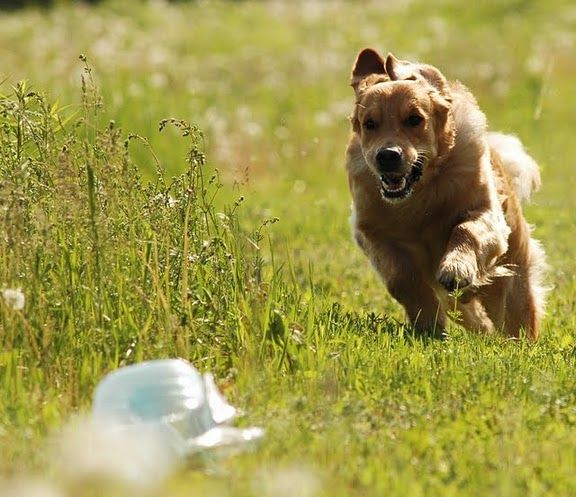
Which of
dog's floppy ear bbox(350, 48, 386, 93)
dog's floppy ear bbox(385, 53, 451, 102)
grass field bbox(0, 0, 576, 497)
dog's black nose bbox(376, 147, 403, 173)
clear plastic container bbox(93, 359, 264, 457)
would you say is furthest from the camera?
dog's floppy ear bbox(350, 48, 386, 93)

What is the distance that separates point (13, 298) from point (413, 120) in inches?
107

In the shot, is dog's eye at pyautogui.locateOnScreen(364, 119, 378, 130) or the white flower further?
dog's eye at pyautogui.locateOnScreen(364, 119, 378, 130)

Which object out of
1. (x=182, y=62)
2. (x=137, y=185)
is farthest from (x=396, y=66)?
(x=182, y=62)

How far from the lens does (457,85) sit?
304 inches

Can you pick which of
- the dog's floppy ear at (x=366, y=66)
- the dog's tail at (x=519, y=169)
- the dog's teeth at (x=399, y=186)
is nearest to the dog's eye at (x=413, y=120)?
the dog's teeth at (x=399, y=186)

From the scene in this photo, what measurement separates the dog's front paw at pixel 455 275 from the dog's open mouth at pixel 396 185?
51 centimetres

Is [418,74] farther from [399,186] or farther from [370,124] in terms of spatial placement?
[399,186]

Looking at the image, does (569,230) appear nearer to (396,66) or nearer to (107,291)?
(396,66)

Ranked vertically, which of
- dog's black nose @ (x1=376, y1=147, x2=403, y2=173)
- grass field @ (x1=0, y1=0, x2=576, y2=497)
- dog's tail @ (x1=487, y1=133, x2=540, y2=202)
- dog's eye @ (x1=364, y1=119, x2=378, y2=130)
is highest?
dog's eye @ (x1=364, y1=119, x2=378, y2=130)

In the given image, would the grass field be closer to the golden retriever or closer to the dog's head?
the golden retriever

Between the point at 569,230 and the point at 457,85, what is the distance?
143 inches

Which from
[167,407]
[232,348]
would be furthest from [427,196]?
[167,407]

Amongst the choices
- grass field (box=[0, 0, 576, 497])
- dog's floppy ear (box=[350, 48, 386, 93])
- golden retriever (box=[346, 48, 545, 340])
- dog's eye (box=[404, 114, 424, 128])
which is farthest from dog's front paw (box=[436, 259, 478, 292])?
dog's floppy ear (box=[350, 48, 386, 93])

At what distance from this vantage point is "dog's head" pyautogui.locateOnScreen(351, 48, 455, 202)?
6.95 meters
